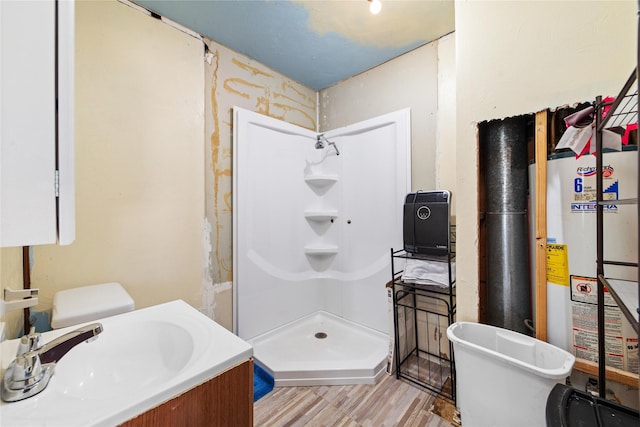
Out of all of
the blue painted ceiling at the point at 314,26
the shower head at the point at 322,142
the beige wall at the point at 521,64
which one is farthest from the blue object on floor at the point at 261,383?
the blue painted ceiling at the point at 314,26

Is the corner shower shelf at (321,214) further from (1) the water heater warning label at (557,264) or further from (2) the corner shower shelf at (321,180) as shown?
(1) the water heater warning label at (557,264)

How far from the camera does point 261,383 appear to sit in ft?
5.35

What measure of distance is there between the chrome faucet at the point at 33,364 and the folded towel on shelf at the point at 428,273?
149 cm

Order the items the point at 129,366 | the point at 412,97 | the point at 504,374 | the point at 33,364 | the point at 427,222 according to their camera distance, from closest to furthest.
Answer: the point at 33,364 → the point at 129,366 → the point at 504,374 → the point at 427,222 → the point at 412,97

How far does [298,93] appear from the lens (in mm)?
2357

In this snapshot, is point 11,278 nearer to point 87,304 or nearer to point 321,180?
point 87,304

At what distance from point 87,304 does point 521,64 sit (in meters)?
2.03

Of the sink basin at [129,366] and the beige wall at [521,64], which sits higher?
the beige wall at [521,64]

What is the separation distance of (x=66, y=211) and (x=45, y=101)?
0.58 ft

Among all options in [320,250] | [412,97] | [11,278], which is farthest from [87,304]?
[412,97]

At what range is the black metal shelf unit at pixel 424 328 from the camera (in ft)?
5.16

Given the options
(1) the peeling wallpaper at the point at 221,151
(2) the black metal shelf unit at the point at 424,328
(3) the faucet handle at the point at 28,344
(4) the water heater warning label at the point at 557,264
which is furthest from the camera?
(1) the peeling wallpaper at the point at 221,151

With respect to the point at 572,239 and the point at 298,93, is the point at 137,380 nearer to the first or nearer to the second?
the point at 572,239

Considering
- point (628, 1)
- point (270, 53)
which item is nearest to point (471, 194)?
point (628, 1)
